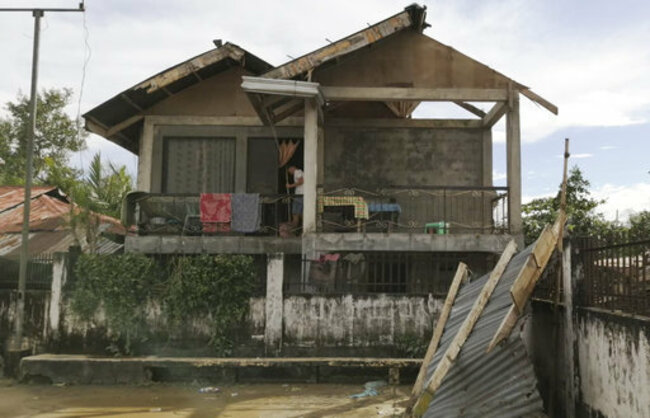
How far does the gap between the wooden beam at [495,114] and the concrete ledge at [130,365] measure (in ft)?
18.5

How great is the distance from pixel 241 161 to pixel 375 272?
4.47 metres

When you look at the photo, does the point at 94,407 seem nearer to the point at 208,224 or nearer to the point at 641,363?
the point at 208,224

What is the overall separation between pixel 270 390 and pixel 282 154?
18.2 feet

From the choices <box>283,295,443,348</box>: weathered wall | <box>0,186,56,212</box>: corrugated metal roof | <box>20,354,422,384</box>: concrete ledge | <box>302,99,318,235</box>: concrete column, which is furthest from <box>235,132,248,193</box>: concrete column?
<box>0,186,56,212</box>: corrugated metal roof

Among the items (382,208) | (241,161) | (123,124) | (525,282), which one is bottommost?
(525,282)

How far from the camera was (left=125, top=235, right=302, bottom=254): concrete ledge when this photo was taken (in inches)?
432

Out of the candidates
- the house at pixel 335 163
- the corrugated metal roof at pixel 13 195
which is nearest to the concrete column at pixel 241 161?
the house at pixel 335 163

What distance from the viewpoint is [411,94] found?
429 inches

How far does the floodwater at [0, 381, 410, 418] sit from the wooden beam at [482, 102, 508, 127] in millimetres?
6154

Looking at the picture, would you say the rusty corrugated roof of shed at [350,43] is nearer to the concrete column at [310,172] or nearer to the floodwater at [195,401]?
the concrete column at [310,172]

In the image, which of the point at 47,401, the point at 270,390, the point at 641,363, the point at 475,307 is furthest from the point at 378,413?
the point at 47,401

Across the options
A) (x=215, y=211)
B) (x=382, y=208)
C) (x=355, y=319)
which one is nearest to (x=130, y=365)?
(x=215, y=211)

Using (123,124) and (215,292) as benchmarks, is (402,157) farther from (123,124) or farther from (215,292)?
(123,124)

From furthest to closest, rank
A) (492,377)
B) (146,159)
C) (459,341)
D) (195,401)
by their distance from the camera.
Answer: (146,159) < (195,401) < (492,377) < (459,341)
